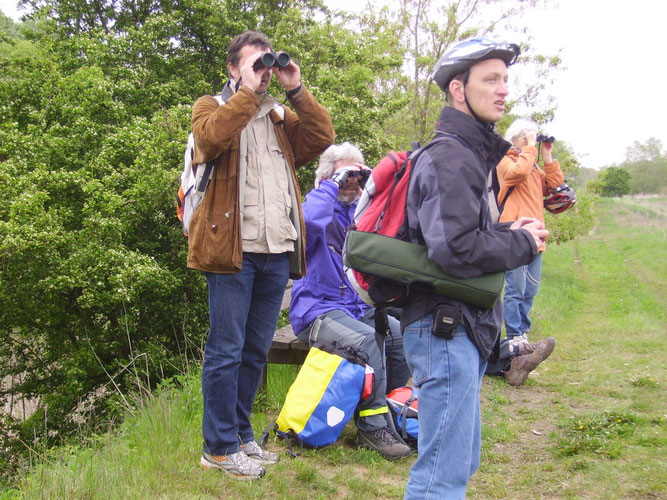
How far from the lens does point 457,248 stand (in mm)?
1884

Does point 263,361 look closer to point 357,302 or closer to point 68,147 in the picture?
point 357,302

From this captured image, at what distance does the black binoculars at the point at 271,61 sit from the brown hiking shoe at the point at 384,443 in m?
2.25

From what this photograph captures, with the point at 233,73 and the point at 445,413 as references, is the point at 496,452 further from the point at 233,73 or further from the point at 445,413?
the point at 233,73

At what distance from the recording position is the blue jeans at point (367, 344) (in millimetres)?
3734

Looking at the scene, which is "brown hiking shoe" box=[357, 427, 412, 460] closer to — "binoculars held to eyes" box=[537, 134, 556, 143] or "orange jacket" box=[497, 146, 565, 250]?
"orange jacket" box=[497, 146, 565, 250]

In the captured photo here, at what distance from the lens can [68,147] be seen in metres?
9.08

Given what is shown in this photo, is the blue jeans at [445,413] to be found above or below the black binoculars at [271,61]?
below

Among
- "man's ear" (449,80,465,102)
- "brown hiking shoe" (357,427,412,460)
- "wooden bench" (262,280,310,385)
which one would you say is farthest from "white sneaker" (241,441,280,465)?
"man's ear" (449,80,465,102)

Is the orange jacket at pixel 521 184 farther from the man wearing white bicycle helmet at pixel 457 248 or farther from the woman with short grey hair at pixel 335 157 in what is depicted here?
the man wearing white bicycle helmet at pixel 457 248

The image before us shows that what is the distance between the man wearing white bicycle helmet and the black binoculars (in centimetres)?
101

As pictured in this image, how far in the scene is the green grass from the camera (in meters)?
2.99

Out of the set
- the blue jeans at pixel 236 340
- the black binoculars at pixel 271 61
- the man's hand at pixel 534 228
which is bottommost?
the blue jeans at pixel 236 340

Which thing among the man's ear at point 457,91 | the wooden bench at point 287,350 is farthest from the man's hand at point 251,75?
the wooden bench at point 287,350

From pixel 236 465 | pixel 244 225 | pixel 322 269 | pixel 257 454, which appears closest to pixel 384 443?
pixel 257 454
